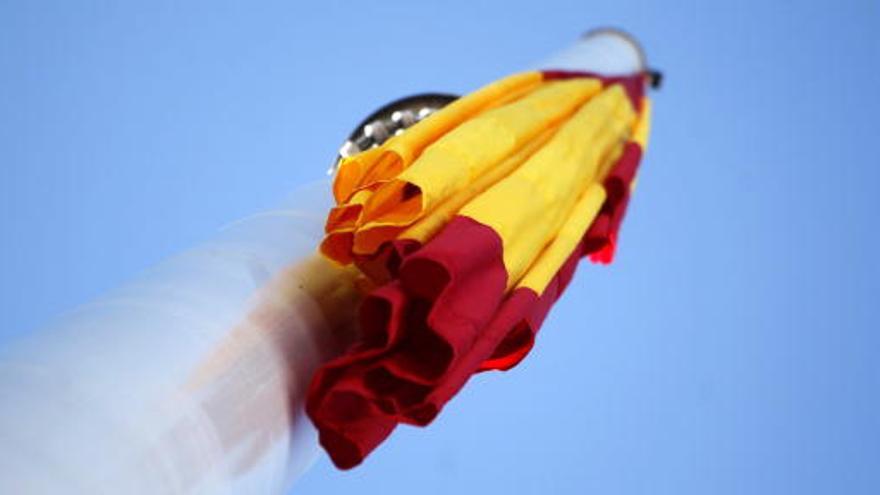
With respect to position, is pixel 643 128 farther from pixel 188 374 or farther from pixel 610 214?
pixel 188 374

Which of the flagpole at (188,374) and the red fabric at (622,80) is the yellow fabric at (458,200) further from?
the red fabric at (622,80)

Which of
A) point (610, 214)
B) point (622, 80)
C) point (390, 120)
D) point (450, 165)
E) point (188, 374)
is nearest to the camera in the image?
point (188, 374)

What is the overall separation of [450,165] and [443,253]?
92mm

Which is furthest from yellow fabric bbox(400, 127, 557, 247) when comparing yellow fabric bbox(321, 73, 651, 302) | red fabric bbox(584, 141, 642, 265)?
red fabric bbox(584, 141, 642, 265)

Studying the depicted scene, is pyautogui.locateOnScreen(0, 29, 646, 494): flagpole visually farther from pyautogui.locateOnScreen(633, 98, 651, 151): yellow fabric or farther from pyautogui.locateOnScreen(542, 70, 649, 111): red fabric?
pyautogui.locateOnScreen(633, 98, 651, 151): yellow fabric

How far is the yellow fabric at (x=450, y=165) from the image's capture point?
0.52 m

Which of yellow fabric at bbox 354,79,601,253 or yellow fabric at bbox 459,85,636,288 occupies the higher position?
yellow fabric at bbox 354,79,601,253

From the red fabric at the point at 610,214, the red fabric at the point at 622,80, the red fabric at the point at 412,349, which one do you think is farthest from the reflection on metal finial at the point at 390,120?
the red fabric at the point at 412,349

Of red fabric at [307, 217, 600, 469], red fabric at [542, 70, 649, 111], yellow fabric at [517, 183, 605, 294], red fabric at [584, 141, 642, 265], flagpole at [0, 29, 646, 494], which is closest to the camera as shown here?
flagpole at [0, 29, 646, 494]

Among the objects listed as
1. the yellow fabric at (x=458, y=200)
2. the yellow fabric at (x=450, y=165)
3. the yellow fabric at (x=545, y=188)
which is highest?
the yellow fabric at (x=450, y=165)

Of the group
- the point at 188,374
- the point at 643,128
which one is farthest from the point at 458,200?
the point at 643,128

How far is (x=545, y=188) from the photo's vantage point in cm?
63

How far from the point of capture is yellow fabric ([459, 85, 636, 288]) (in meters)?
0.55

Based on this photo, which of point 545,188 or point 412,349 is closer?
point 412,349
